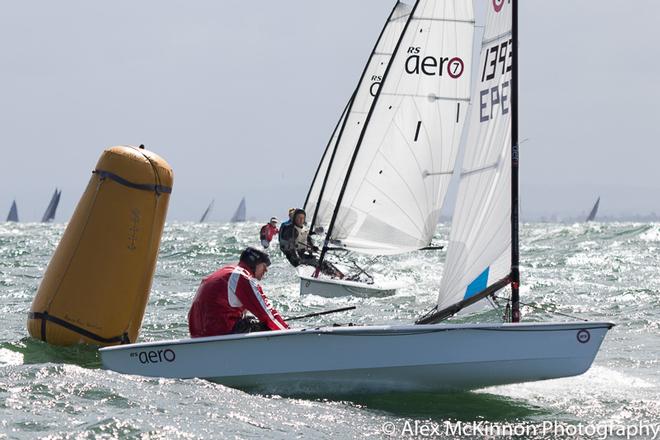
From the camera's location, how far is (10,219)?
76312 millimetres

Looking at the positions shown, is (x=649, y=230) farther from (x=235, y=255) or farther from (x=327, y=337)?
(x=327, y=337)

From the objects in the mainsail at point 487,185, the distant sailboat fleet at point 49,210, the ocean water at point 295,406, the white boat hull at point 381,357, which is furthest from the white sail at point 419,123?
the distant sailboat fleet at point 49,210

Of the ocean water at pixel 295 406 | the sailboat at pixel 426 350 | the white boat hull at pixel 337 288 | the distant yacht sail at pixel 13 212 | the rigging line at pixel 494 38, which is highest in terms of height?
the rigging line at pixel 494 38

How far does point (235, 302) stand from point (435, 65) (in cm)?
744

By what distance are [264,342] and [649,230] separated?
36542mm

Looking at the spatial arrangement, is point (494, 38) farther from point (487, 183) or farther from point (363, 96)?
point (363, 96)

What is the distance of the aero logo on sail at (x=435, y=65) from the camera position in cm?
1386

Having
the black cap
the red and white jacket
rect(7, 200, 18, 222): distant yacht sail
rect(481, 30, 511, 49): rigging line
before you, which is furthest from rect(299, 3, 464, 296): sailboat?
rect(7, 200, 18, 222): distant yacht sail

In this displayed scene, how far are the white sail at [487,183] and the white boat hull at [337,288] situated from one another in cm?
649

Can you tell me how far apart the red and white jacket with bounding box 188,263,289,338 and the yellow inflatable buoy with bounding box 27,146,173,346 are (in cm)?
103

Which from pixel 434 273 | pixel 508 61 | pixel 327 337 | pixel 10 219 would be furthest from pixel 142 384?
pixel 10 219

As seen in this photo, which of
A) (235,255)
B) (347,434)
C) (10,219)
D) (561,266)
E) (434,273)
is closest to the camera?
(347,434)

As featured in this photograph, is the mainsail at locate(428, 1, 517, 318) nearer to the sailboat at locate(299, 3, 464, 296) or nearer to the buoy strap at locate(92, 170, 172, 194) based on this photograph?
the buoy strap at locate(92, 170, 172, 194)

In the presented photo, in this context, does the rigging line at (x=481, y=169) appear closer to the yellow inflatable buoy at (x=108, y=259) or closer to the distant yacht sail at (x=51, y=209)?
the yellow inflatable buoy at (x=108, y=259)
